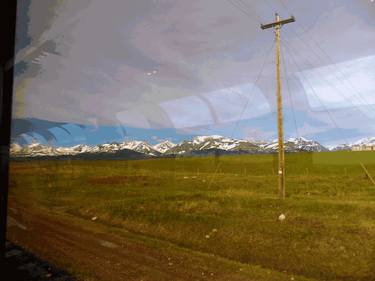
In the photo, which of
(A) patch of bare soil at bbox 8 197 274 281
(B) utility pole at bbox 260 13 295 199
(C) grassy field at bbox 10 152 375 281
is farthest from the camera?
(B) utility pole at bbox 260 13 295 199

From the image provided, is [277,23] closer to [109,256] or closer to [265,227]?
[265,227]

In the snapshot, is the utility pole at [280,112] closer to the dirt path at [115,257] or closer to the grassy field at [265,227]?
the grassy field at [265,227]

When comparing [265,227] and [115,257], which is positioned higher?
[265,227]

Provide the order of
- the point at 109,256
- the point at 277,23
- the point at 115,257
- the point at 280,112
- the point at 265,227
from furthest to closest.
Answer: the point at 277,23 → the point at 280,112 → the point at 265,227 → the point at 109,256 → the point at 115,257

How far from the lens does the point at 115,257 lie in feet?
28.5

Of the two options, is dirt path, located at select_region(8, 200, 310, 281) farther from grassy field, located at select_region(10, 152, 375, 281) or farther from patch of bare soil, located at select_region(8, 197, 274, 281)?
grassy field, located at select_region(10, 152, 375, 281)

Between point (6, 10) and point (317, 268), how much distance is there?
26.9ft

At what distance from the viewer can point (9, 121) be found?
3.63m

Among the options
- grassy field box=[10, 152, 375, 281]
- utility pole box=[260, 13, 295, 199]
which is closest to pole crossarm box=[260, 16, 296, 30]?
utility pole box=[260, 13, 295, 199]

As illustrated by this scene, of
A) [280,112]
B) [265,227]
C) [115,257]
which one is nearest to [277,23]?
[280,112]

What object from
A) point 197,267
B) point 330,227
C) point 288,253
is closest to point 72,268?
point 197,267

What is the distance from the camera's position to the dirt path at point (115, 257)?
7.45 m

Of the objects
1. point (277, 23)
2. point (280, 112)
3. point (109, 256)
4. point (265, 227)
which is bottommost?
point (109, 256)

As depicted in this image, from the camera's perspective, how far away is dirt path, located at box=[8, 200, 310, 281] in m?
7.45
